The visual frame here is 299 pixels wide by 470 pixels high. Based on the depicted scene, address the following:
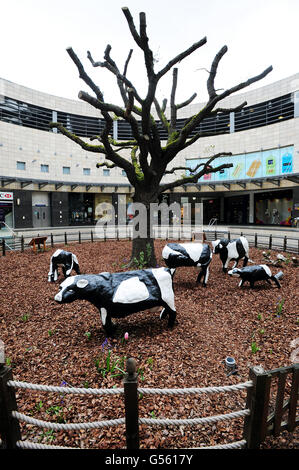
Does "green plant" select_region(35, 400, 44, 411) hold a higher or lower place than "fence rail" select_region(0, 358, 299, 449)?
lower

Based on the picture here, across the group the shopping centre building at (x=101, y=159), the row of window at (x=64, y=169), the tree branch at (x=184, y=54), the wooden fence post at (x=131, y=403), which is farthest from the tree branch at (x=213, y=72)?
the row of window at (x=64, y=169)

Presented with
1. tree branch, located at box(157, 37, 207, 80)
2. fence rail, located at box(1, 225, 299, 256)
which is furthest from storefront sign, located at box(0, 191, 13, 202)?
tree branch, located at box(157, 37, 207, 80)

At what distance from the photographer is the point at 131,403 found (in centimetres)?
213

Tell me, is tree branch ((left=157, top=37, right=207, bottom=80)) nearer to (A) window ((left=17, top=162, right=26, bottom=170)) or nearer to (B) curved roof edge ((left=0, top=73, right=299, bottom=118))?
(A) window ((left=17, top=162, right=26, bottom=170))

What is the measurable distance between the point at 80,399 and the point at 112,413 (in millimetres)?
572

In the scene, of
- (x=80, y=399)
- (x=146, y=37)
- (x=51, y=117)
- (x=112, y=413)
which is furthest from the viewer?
(x=51, y=117)

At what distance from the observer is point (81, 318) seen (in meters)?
5.61

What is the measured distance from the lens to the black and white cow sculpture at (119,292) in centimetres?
431

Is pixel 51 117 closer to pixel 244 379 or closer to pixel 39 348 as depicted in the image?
pixel 39 348

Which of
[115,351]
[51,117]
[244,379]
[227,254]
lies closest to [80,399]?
[115,351]

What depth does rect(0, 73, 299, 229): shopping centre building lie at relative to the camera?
2328 centimetres

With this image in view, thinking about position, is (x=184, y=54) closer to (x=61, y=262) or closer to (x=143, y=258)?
(x=143, y=258)

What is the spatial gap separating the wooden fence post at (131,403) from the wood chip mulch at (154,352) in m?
0.64

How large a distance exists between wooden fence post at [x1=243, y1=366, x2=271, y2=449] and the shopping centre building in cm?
2218
